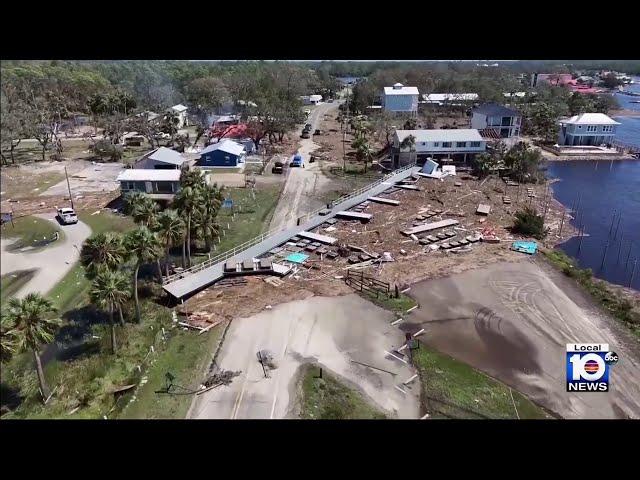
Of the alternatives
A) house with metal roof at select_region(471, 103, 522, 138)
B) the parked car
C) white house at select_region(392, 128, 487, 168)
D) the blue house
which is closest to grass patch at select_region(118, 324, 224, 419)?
the parked car

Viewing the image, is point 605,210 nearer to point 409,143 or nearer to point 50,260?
point 409,143

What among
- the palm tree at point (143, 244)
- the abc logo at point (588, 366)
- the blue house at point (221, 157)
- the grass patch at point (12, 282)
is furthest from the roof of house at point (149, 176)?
the abc logo at point (588, 366)

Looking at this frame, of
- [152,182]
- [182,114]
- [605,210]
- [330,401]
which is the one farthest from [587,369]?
[182,114]

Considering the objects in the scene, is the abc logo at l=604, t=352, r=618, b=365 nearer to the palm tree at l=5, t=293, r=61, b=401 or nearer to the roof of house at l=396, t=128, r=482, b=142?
the palm tree at l=5, t=293, r=61, b=401

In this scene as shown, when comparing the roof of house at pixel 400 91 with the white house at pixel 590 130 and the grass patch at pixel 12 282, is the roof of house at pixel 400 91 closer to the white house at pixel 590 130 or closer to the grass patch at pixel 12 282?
the white house at pixel 590 130

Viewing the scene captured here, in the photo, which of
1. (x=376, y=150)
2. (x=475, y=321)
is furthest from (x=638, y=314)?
(x=376, y=150)
